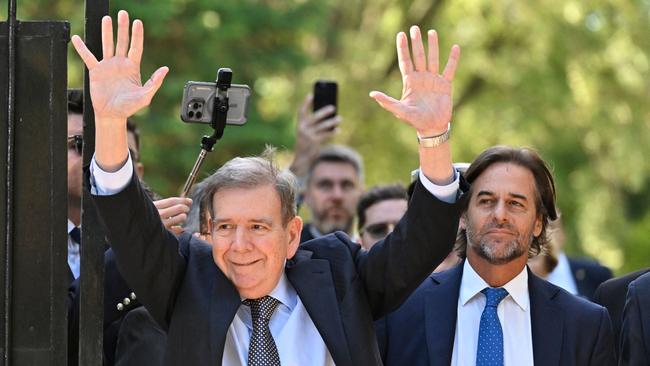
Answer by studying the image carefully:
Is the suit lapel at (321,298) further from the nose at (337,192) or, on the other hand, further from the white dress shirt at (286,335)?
the nose at (337,192)

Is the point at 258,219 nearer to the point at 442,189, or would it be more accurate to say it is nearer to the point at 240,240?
the point at 240,240

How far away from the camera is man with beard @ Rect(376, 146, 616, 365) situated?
198 inches

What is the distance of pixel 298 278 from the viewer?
4555mm

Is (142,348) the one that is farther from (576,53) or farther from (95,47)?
(576,53)

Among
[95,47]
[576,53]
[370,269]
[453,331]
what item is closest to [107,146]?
[95,47]

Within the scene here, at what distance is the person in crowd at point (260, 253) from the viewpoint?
4160mm

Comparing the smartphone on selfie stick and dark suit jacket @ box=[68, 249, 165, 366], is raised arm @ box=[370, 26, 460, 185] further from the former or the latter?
dark suit jacket @ box=[68, 249, 165, 366]

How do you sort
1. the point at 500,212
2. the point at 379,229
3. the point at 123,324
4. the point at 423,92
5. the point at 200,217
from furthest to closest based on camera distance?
1. the point at 379,229
2. the point at 500,212
3. the point at 123,324
4. the point at 200,217
5. the point at 423,92

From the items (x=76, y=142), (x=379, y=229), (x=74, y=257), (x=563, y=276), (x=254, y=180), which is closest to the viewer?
(x=254, y=180)

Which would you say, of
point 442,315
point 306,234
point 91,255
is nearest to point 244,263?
point 91,255

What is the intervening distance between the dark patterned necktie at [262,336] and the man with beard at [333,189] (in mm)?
4334

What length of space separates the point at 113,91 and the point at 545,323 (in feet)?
6.24

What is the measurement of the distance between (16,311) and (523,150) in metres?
2.24

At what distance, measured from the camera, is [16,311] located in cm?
414
